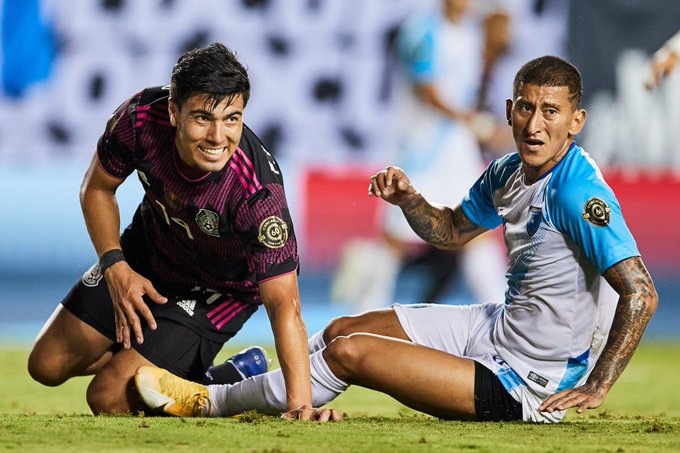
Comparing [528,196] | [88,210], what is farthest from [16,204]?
[528,196]

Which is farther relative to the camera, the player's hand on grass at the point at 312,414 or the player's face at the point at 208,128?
the player's face at the point at 208,128

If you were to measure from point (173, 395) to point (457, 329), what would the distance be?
3.99 feet

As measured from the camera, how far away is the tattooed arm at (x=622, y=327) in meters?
3.93

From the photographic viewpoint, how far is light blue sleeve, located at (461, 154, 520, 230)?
15.2ft

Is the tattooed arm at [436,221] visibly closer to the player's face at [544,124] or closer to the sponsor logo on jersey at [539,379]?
the player's face at [544,124]

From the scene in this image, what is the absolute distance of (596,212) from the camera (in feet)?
13.3

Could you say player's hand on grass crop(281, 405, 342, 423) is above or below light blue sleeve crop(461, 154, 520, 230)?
below

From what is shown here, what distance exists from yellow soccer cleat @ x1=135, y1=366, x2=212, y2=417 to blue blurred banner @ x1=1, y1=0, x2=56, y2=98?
204 inches

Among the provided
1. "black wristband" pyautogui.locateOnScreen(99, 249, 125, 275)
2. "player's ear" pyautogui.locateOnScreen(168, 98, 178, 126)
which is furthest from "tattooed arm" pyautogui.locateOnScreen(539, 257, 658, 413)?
"black wristband" pyautogui.locateOnScreen(99, 249, 125, 275)

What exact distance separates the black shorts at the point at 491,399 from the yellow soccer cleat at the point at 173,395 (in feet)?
3.62

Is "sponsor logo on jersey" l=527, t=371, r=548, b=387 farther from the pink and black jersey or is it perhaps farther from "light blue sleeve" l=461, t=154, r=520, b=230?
the pink and black jersey

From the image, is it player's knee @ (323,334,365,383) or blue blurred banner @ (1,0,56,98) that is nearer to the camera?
player's knee @ (323,334,365,383)

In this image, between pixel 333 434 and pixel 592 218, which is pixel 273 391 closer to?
pixel 333 434

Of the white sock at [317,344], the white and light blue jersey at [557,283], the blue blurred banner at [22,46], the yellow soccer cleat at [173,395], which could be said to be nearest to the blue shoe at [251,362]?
the white sock at [317,344]
